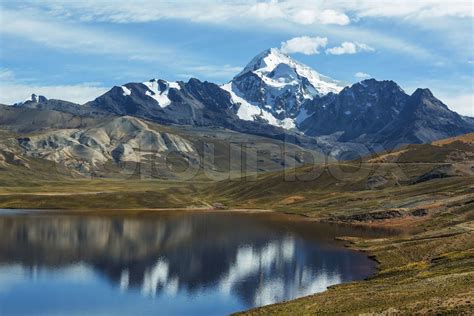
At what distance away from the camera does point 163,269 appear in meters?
126

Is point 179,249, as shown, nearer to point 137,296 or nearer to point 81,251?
point 81,251

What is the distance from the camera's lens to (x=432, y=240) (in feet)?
454

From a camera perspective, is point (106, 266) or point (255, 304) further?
point (106, 266)

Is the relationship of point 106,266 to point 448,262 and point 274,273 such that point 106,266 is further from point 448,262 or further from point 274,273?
point 448,262

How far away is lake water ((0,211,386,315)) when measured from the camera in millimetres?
97250

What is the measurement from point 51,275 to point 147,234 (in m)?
67.5

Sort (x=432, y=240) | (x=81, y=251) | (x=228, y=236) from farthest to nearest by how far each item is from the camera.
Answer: (x=228, y=236), (x=81, y=251), (x=432, y=240)

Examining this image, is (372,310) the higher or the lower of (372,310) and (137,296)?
the higher

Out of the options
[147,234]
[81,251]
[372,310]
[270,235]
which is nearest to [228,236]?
[270,235]

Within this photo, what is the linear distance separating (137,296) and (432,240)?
74217mm

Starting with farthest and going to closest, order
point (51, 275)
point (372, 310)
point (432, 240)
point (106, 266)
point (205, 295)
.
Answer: point (432, 240) < point (106, 266) < point (51, 275) < point (205, 295) < point (372, 310)

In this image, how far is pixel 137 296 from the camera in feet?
334

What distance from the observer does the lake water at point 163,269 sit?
97.2 metres

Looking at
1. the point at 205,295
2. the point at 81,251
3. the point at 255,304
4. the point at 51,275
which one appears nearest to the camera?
the point at 255,304
